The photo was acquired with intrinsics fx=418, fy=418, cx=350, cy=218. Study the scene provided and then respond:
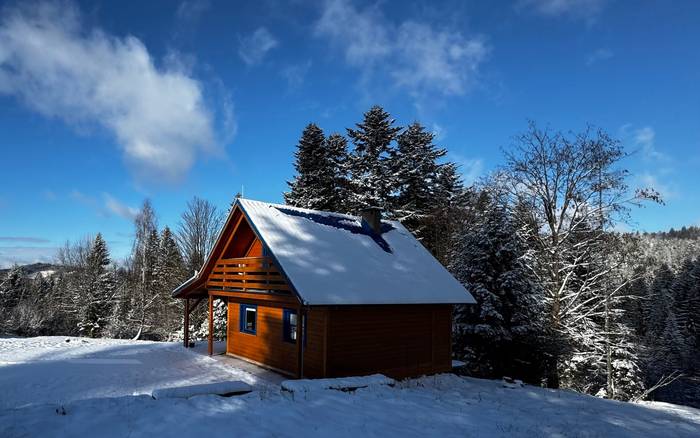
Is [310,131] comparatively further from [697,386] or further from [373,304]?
[697,386]

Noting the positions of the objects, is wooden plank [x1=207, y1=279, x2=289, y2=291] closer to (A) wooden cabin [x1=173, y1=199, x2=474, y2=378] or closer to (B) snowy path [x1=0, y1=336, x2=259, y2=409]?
(A) wooden cabin [x1=173, y1=199, x2=474, y2=378]

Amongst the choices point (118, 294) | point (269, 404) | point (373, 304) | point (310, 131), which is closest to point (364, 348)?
point (373, 304)

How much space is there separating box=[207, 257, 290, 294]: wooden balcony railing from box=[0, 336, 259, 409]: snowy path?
2868mm

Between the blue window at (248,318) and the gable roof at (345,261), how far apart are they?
2.52 m

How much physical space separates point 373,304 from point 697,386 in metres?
38.7

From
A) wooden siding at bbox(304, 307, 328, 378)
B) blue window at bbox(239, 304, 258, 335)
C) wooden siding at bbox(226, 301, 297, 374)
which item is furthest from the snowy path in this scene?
wooden siding at bbox(304, 307, 328, 378)

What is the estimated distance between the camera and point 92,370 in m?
13.9

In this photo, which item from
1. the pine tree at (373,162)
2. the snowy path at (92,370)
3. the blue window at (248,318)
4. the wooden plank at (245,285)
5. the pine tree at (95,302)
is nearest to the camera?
the snowy path at (92,370)

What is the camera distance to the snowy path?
11250 millimetres

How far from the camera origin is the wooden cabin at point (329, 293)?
1255 centimetres

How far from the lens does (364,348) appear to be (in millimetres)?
13062

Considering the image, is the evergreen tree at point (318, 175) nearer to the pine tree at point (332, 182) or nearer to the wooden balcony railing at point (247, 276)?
the pine tree at point (332, 182)

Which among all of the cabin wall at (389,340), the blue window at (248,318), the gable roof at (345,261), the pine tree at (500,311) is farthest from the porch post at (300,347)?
the pine tree at (500,311)

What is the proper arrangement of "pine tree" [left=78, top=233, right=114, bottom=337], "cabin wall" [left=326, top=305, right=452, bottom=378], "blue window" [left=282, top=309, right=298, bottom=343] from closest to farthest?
1. "cabin wall" [left=326, top=305, right=452, bottom=378]
2. "blue window" [left=282, top=309, right=298, bottom=343]
3. "pine tree" [left=78, top=233, right=114, bottom=337]
